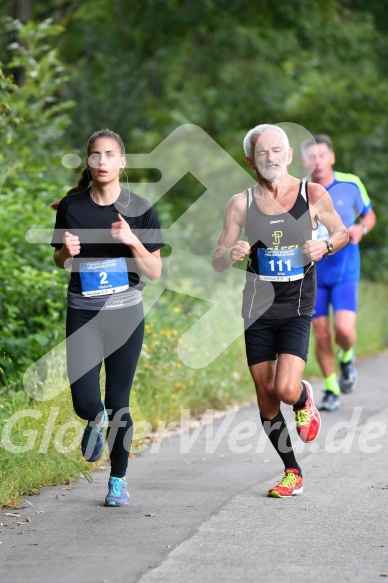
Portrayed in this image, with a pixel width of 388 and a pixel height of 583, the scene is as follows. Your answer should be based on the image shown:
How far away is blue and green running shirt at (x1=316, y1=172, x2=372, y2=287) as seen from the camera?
10500 millimetres

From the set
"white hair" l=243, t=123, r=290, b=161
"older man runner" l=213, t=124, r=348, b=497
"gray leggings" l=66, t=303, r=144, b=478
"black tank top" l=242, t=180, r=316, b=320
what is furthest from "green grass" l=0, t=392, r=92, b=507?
"white hair" l=243, t=123, r=290, b=161

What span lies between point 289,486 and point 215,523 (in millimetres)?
953

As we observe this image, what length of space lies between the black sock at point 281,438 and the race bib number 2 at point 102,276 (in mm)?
1334

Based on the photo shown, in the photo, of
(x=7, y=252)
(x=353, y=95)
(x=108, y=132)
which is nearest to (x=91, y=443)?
(x=108, y=132)

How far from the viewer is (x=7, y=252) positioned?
30.8 feet

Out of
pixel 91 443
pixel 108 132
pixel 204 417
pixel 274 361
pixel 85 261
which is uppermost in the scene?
pixel 108 132

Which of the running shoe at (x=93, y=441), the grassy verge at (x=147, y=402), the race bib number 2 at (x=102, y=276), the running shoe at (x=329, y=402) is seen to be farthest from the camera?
the running shoe at (x=329, y=402)

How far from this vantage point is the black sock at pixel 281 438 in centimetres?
698

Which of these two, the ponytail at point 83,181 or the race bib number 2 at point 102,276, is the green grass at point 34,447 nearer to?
the race bib number 2 at point 102,276

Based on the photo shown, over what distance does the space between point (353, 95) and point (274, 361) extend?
47.2 ft

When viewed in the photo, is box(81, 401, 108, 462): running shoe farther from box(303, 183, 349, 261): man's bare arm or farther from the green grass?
box(303, 183, 349, 261): man's bare arm

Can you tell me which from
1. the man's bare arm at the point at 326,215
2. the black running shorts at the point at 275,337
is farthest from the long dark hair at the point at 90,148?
the black running shorts at the point at 275,337

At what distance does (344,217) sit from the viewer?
10508 mm

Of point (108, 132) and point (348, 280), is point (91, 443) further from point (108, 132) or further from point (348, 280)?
point (348, 280)
